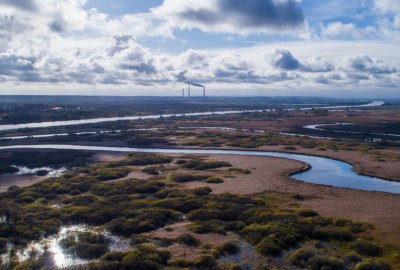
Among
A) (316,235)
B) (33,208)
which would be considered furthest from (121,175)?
(316,235)

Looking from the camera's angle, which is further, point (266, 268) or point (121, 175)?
point (121, 175)

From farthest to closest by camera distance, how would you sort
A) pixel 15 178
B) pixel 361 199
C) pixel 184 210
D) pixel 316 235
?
1. pixel 15 178
2. pixel 361 199
3. pixel 184 210
4. pixel 316 235

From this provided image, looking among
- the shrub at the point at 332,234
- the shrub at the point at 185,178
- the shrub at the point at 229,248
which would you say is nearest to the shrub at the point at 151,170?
the shrub at the point at 185,178

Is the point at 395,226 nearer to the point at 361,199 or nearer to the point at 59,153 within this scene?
the point at 361,199

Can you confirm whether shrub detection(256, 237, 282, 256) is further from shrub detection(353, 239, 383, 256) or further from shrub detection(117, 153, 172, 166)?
shrub detection(117, 153, 172, 166)

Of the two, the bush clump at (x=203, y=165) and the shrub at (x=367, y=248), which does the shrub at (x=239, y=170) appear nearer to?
the bush clump at (x=203, y=165)

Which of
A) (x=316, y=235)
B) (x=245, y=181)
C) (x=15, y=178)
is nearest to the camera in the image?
(x=316, y=235)

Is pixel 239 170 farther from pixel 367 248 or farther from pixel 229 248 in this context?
pixel 367 248
